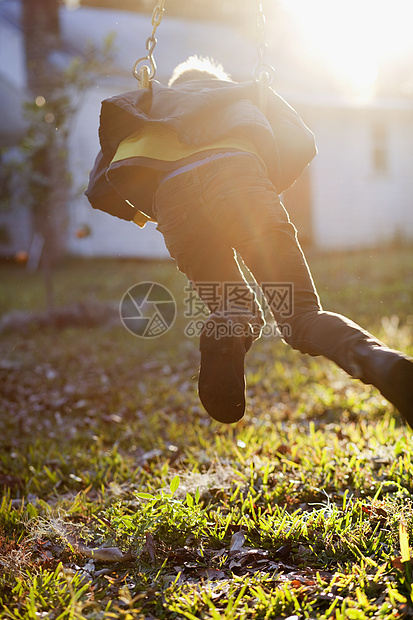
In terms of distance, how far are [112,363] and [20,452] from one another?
234 centimetres

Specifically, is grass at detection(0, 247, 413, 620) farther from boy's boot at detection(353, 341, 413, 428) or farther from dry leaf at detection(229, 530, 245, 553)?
boy's boot at detection(353, 341, 413, 428)

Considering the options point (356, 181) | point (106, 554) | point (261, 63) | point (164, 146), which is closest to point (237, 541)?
point (106, 554)

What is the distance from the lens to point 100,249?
14.1 metres

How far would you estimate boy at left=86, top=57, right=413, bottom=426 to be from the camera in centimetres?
227


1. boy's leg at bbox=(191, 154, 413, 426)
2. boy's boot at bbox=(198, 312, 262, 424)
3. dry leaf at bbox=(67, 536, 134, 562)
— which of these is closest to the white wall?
boy's leg at bbox=(191, 154, 413, 426)

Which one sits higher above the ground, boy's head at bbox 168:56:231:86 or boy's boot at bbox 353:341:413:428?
boy's head at bbox 168:56:231:86

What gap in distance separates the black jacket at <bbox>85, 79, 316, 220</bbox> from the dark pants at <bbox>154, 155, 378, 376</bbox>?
0.16 m

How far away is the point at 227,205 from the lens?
236 centimetres

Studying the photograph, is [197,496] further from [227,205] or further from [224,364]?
[227,205]

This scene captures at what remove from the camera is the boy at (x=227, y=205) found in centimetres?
227

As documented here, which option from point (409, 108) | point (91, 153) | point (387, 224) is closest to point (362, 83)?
point (409, 108)

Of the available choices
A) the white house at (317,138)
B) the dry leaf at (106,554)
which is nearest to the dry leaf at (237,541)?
the dry leaf at (106,554)

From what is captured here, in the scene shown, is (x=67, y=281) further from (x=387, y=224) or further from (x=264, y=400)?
(x=387, y=224)

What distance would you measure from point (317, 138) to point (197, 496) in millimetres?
14838
